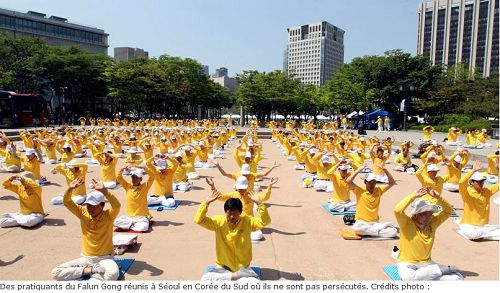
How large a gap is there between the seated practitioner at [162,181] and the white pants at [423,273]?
247 inches

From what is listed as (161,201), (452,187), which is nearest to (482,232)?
(452,187)

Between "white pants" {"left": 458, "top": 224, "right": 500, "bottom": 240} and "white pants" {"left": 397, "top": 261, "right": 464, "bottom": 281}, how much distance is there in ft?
8.72

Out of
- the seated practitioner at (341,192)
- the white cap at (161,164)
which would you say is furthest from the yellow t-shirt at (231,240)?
the white cap at (161,164)

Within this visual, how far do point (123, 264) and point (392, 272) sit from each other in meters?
4.30

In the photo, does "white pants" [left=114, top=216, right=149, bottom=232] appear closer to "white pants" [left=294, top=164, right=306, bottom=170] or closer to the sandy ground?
the sandy ground

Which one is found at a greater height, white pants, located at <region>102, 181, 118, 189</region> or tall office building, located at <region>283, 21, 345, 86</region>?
tall office building, located at <region>283, 21, 345, 86</region>

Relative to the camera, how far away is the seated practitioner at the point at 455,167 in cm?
1155

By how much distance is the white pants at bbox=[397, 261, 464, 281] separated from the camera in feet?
17.9

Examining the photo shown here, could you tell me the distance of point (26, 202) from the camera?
8.50 meters

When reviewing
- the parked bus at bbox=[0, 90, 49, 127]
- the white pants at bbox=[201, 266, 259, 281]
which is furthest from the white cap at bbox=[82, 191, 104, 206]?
the parked bus at bbox=[0, 90, 49, 127]

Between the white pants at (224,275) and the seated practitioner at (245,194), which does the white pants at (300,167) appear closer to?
the seated practitioner at (245,194)

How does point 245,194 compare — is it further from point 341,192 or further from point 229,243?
point 341,192

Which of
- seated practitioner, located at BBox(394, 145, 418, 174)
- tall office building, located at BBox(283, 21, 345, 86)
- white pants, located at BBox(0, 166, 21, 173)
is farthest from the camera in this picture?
tall office building, located at BBox(283, 21, 345, 86)

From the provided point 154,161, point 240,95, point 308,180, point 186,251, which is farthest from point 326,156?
point 240,95
